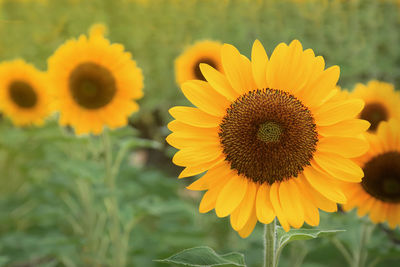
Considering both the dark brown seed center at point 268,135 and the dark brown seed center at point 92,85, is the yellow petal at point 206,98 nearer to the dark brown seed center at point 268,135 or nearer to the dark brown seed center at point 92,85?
the dark brown seed center at point 268,135

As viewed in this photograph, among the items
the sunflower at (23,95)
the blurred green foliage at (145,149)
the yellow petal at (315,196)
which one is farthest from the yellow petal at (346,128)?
the sunflower at (23,95)

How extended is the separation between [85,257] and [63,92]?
850mm

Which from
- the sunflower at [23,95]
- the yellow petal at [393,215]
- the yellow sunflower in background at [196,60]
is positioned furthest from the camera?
the sunflower at [23,95]

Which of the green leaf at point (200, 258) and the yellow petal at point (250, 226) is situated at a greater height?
the yellow petal at point (250, 226)

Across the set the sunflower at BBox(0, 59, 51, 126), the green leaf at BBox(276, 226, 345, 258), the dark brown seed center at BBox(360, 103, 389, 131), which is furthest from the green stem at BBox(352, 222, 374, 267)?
the sunflower at BBox(0, 59, 51, 126)

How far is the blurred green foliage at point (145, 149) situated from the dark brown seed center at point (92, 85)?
0.19m

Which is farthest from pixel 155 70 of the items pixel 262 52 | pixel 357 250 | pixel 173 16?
pixel 262 52

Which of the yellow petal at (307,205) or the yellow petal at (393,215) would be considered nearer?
the yellow petal at (307,205)

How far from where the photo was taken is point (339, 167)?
83cm

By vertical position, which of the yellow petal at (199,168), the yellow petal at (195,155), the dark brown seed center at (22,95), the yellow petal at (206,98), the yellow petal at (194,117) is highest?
the dark brown seed center at (22,95)

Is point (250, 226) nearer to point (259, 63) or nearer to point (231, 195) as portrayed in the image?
point (231, 195)

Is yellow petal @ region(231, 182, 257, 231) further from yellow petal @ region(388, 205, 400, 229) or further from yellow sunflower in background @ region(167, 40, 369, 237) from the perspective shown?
yellow petal @ region(388, 205, 400, 229)

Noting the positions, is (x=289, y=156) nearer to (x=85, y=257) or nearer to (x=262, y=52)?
(x=262, y=52)

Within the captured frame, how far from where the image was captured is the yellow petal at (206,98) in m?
0.86
